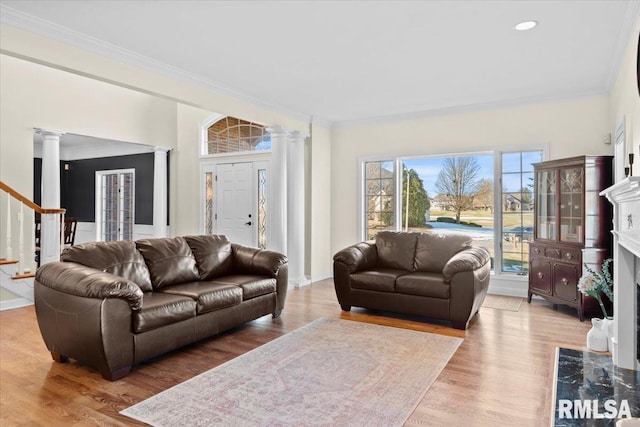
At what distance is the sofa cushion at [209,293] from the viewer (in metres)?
3.48

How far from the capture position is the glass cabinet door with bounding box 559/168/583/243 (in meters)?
4.55

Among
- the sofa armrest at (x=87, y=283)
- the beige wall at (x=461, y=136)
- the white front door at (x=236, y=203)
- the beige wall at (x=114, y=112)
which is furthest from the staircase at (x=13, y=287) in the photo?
the beige wall at (x=461, y=136)

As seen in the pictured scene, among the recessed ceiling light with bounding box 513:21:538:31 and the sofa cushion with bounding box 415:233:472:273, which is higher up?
the recessed ceiling light with bounding box 513:21:538:31

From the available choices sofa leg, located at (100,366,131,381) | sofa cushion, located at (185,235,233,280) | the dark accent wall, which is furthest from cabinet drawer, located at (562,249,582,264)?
the dark accent wall

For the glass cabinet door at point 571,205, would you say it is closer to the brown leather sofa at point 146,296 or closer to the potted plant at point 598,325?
the potted plant at point 598,325

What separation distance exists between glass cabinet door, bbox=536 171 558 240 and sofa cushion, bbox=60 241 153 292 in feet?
14.7

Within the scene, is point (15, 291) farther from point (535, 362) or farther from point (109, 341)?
point (535, 362)

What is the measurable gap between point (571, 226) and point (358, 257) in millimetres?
2426

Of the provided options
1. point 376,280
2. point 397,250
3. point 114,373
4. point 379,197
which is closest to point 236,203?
point 379,197

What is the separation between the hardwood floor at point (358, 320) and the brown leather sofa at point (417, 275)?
170 mm

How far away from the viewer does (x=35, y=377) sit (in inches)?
115

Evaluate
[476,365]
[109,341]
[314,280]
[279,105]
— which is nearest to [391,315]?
[476,365]

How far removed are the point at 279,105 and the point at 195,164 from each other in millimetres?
2941

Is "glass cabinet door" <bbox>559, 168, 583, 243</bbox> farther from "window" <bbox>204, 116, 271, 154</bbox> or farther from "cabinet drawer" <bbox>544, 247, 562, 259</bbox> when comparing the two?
"window" <bbox>204, 116, 271, 154</bbox>
